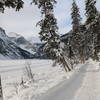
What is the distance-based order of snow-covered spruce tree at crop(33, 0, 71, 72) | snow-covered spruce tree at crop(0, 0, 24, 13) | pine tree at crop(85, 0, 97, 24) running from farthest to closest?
pine tree at crop(85, 0, 97, 24)
snow-covered spruce tree at crop(33, 0, 71, 72)
snow-covered spruce tree at crop(0, 0, 24, 13)

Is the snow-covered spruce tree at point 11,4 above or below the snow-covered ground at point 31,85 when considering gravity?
above

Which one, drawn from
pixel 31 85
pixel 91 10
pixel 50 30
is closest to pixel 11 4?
pixel 31 85

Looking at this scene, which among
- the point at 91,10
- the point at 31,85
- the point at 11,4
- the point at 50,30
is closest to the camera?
the point at 11,4

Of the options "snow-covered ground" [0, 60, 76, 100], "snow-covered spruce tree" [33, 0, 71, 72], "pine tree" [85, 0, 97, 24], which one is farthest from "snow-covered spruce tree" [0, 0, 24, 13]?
"pine tree" [85, 0, 97, 24]

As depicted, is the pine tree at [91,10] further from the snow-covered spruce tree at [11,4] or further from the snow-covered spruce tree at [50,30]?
the snow-covered spruce tree at [11,4]

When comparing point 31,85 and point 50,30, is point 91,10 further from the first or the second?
point 31,85

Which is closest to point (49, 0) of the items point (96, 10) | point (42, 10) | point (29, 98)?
point (42, 10)

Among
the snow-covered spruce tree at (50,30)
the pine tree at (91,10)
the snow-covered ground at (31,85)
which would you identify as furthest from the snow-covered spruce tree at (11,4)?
the pine tree at (91,10)

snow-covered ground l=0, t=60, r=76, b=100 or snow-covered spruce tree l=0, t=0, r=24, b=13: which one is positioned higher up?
snow-covered spruce tree l=0, t=0, r=24, b=13

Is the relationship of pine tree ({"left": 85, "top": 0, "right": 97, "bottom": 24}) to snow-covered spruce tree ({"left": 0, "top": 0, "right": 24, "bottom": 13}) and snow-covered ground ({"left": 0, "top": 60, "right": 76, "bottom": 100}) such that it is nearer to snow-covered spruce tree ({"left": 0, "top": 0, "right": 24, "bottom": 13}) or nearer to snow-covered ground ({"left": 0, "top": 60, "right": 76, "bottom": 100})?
snow-covered ground ({"left": 0, "top": 60, "right": 76, "bottom": 100})

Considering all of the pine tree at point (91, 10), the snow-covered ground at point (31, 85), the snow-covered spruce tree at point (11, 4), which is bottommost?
the snow-covered ground at point (31, 85)

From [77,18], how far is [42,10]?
89.7 ft

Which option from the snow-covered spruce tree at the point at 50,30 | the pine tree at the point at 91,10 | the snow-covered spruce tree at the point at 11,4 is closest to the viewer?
the snow-covered spruce tree at the point at 11,4

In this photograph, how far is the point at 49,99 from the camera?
1358 centimetres
